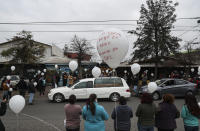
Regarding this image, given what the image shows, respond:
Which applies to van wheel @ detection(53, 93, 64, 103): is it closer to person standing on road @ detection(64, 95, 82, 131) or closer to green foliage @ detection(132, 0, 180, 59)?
person standing on road @ detection(64, 95, 82, 131)

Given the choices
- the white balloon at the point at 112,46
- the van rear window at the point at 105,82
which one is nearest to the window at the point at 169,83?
the van rear window at the point at 105,82

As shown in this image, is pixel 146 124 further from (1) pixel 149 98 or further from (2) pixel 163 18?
(2) pixel 163 18

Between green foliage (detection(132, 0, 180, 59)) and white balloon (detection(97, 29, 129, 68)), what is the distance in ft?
61.3

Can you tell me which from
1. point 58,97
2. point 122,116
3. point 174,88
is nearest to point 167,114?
point 122,116

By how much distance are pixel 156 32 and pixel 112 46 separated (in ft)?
65.3

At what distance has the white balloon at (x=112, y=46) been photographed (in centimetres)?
486

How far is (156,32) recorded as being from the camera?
23.4 metres

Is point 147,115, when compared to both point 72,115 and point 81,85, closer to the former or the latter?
point 72,115

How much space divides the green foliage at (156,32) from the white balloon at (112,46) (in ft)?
61.3

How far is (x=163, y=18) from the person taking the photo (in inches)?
933

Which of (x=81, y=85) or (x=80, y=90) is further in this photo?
(x=81, y=85)

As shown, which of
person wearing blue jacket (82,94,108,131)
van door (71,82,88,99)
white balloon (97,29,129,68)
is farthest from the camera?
van door (71,82,88,99)

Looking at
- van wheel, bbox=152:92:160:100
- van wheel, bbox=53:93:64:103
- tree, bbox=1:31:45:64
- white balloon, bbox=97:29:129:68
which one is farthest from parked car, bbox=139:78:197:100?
tree, bbox=1:31:45:64

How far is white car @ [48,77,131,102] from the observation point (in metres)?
12.4
